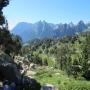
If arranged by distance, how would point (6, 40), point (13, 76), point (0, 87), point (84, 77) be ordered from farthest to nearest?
1. point (84, 77)
2. point (6, 40)
3. point (13, 76)
4. point (0, 87)

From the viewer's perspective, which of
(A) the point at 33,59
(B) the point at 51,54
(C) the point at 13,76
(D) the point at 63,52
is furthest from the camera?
(B) the point at 51,54

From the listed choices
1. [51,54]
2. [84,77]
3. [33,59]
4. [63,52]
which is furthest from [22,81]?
[51,54]

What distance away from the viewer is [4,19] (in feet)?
136

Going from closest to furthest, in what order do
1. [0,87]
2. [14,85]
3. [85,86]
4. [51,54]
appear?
[0,87]
[14,85]
[85,86]
[51,54]

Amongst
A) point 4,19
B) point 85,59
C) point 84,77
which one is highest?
point 4,19

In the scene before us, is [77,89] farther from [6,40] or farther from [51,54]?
[51,54]

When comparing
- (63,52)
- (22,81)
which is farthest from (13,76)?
(63,52)

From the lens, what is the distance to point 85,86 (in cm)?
4266

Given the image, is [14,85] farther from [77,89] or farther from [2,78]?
[77,89]

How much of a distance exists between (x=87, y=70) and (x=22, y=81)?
2969 centimetres

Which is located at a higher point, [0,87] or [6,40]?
[6,40]

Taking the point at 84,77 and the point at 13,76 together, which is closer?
the point at 13,76

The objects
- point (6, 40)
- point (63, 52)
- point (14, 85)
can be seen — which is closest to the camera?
point (14, 85)

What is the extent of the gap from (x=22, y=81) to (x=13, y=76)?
1543 millimetres
